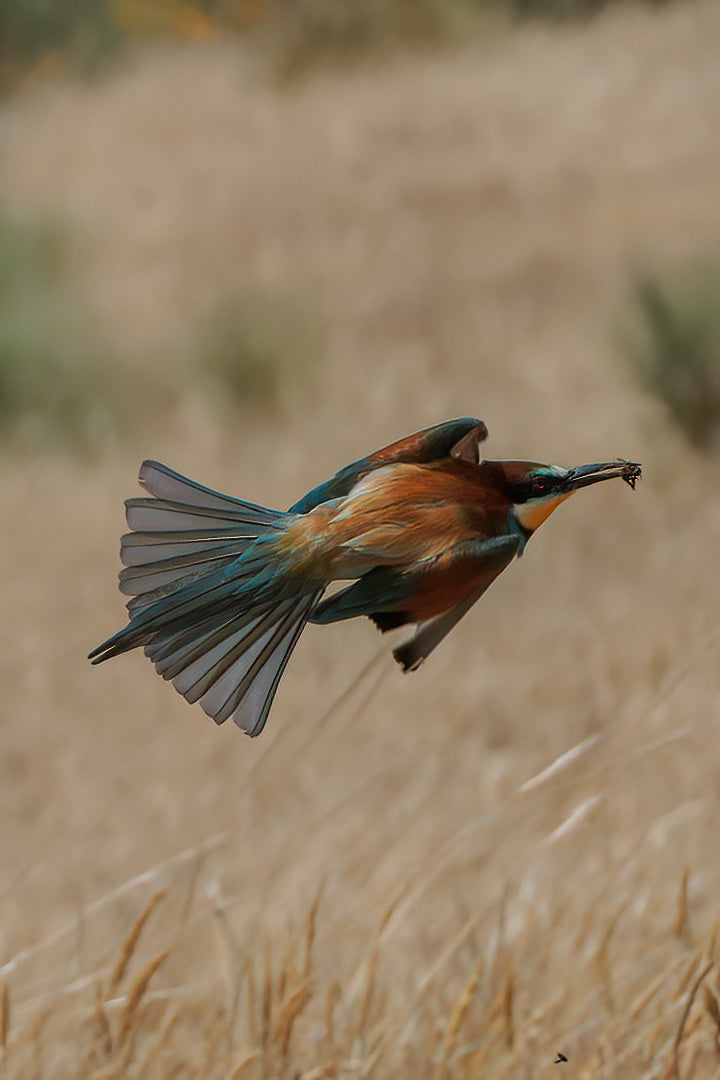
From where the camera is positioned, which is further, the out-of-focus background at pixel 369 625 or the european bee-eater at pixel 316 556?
the out-of-focus background at pixel 369 625

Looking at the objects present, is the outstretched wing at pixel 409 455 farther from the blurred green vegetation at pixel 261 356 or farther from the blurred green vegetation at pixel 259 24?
the blurred green vegetation at pixel 259 24

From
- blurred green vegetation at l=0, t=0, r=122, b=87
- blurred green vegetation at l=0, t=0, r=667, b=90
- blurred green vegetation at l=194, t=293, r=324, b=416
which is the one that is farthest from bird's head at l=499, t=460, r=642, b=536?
blurred green vegetation at l=0, t=0, r=122, b=87

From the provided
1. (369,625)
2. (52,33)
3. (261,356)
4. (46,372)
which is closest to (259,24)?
(52,33)

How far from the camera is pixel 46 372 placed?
7.48m

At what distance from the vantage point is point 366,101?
1512 centimetres

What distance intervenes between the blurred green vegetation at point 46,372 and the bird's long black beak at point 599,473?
6.13 metres

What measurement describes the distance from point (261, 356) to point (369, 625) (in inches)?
119

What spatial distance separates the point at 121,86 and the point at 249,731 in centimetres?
1813

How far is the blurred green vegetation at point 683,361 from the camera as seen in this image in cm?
520

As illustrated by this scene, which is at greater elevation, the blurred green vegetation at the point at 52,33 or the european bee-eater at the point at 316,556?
the blurred green vegetation at the point at 52,33

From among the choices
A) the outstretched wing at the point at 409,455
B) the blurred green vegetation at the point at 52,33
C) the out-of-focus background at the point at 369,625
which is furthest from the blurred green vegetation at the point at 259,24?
the outstretched wing at the point at 409,455

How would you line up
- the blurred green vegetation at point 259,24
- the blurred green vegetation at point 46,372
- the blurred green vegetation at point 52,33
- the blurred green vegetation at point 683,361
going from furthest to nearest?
1. the blurred green vegetation at point 52,33
2. the blurred green vegetation at point 259,24
3. the blurred green vegetation at point 46,372
4. the blurred green vegetation at point 683,361

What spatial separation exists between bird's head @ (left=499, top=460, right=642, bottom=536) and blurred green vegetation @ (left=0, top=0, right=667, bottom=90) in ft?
57.9

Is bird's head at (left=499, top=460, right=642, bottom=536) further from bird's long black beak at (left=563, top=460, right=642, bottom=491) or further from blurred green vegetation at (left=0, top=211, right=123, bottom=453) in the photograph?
blurred green vegetation at (left=0, top=211, right=123, bottom=453)
